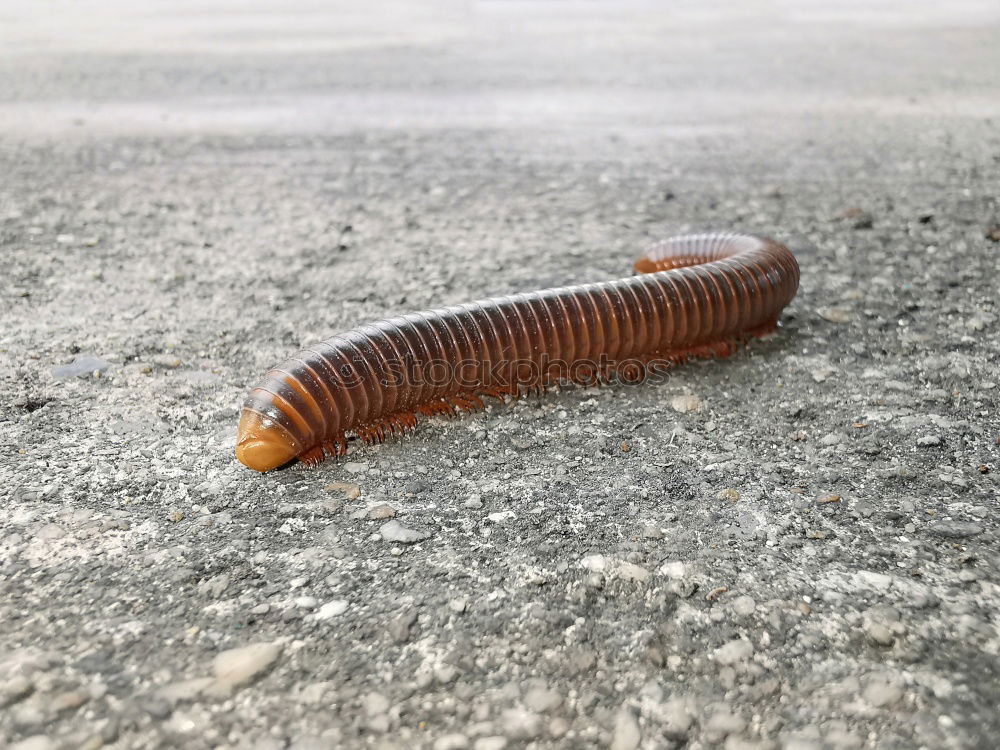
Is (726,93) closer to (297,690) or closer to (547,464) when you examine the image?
(547,464)

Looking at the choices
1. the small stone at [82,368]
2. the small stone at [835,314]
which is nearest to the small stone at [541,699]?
the small stone at [82,368]

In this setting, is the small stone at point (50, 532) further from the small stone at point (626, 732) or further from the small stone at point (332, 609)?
the small stone at point (626, 732)

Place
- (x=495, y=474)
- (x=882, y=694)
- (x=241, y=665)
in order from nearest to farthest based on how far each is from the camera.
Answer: (x=882, y=694)
(x=241, y=665)
(x=495, y=474)

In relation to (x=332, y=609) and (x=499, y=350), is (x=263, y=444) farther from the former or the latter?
(x=499, y=350)

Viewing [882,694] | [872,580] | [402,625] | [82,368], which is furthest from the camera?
[82,368]

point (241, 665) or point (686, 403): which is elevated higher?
point (686, 403)

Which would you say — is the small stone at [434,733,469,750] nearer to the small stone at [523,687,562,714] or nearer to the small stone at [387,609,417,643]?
the small stone at [523,687,562,714]

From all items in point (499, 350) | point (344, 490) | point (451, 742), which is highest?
point (499, 350)

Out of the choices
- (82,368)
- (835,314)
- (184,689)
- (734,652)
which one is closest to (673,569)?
(734,652)
